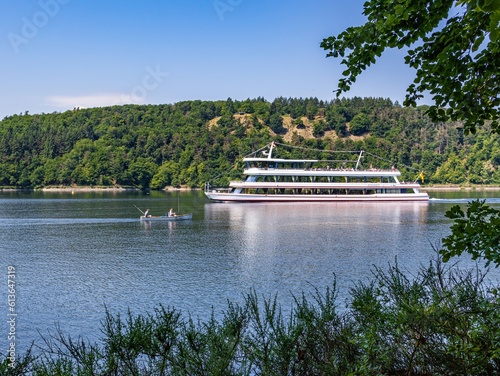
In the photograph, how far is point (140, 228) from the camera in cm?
3694

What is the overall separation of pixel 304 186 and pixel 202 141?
79.1 metres

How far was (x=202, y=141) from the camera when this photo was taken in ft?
453

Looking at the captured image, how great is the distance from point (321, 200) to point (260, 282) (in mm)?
44658

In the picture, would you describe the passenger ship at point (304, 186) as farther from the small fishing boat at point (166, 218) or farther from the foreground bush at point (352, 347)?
the foreground bush at point (352, 347)

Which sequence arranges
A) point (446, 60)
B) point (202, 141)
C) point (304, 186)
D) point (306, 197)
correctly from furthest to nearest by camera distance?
point (202, 141)
point (304, 186)
point (306, 197)
point (446, 60)

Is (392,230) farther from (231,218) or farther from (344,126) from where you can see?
(344,126)

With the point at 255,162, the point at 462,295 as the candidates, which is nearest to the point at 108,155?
the point at 255,162

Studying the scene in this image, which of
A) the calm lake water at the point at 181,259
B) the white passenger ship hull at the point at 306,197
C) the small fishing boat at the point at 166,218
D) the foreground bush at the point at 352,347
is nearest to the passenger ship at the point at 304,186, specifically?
the white passenger ship hull at the point at 306,197

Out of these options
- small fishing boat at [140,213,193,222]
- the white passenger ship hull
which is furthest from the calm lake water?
the white passenger ship hull

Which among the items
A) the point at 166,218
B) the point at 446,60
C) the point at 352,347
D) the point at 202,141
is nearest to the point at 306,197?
the point at 166,218

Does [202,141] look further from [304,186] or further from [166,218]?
[166,218]

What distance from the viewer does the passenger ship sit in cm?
6088

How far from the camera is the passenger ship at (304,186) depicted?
60875mm

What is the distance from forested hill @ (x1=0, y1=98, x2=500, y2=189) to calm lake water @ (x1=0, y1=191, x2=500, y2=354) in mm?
76727
